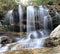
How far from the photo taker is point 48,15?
A: 13.5m

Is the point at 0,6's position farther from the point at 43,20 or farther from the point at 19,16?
the point at 43,20

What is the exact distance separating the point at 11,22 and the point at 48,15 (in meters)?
3.17

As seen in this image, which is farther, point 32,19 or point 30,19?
point 30,19

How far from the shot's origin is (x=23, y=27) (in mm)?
13719

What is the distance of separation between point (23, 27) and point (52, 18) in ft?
7.95

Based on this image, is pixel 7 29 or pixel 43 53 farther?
pixel 7 29

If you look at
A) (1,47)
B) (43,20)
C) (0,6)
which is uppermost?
(0,6)

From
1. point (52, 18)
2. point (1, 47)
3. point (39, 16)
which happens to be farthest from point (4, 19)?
point (1, 47)

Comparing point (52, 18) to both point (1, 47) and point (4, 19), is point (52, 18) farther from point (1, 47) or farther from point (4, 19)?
point (1, 47)

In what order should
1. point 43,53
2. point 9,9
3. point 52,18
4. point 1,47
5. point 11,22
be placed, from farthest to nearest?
point 9,9, point 11,22, point 52,18, point 1,47, point 43,53

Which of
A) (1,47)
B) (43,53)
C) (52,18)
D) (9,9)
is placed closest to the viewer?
(43,53)

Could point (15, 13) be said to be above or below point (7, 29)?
above

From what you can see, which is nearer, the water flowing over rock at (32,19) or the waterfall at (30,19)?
the water flowing over rock at (32,19)

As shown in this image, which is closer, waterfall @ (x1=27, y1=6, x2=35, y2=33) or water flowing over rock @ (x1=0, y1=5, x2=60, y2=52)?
water flowing over rock @ (x1=0, y1=5, x2=60, y2=52)
